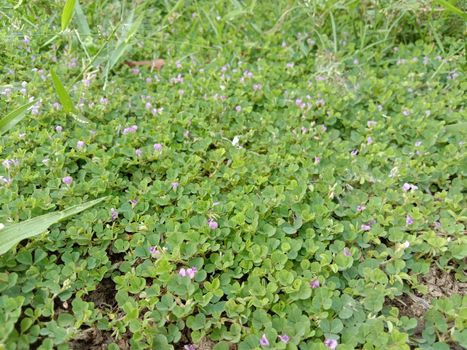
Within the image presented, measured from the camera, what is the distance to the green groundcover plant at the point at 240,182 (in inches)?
69.7

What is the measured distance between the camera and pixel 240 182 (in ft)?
7.80

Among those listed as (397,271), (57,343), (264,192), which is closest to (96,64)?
(264,192)

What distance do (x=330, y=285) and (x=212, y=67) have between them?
6.37 ft

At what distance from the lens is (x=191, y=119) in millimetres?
2771

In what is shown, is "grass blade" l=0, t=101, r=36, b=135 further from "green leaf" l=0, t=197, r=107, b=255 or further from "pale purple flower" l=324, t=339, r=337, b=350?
"pale purple flower" l=324, t=339, r=337, b=350

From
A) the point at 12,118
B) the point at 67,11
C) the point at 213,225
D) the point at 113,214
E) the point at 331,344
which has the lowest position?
the point at 331,344

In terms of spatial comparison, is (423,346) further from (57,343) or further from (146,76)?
(146,76)

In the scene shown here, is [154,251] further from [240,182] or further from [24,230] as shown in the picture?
[240,182]

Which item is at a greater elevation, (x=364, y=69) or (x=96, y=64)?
(x=96, y=64)

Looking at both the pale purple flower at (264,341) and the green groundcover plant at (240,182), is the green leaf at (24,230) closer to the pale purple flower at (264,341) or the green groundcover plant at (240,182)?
the green groundcover plant at (240,182)

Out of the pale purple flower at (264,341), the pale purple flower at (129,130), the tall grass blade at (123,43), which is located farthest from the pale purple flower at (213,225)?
the tall grass blade at (123,43)

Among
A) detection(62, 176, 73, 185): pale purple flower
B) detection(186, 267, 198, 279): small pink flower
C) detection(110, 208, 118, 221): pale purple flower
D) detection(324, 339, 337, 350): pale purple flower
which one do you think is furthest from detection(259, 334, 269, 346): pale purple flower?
detection(62, 176, 73, 185): pale purple flower

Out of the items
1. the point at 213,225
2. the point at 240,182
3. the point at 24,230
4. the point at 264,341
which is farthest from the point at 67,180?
the point at 264,341

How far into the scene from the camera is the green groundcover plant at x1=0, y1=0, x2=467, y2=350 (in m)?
1.77
